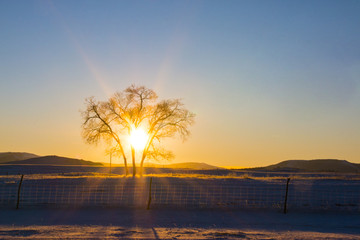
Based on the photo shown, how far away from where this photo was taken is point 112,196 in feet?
75.8

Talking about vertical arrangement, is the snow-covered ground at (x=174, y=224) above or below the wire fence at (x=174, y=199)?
below

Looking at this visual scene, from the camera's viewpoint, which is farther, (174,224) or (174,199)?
(174,199)

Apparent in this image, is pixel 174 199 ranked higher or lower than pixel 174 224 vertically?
higher

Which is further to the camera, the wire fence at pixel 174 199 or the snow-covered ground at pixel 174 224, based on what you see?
the wire fence at pixel 174 199

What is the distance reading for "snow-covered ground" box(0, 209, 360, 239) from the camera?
494 inches

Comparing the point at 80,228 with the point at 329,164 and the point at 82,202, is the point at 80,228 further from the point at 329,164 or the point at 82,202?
the point at 329,164

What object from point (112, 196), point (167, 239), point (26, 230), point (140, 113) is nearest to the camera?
point (167, 239)

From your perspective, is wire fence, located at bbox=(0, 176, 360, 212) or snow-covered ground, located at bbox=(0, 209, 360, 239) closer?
snow-covered ground, located at bbox=(0, 209, 360, 239)

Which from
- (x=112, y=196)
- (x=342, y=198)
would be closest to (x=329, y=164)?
(x=342, y=198)

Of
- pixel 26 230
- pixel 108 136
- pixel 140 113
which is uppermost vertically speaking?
pixel 140 113

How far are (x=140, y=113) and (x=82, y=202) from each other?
26761mm

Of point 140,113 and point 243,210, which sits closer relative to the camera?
point 243,210

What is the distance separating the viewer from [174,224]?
14.5 m

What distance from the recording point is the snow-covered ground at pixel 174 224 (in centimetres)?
1255
